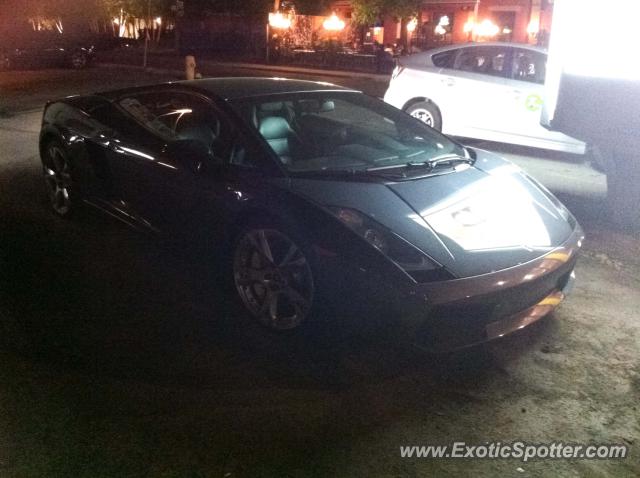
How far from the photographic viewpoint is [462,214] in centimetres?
361

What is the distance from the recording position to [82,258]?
15.6ft

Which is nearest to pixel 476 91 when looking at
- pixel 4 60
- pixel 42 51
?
pixel 42 51

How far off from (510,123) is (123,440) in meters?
7.22

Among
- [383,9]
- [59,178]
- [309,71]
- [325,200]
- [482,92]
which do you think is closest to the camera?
[325,200]

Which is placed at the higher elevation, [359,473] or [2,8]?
[2,8]

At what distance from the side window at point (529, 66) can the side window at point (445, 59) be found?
911mm

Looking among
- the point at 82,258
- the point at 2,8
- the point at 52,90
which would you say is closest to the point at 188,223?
Result: the point at 82,258

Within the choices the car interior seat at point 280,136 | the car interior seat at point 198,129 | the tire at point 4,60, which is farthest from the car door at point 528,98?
the tire at point 4,60

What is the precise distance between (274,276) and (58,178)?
9.07ft

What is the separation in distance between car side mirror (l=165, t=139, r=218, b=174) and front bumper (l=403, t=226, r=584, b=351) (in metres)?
1.69

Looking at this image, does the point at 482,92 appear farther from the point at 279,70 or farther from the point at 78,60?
the point at 78,60

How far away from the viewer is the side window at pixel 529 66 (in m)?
8.68

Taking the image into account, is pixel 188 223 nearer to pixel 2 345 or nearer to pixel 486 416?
pixel 2 345

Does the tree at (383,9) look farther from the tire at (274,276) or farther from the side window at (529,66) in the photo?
the tire at (274,276)
